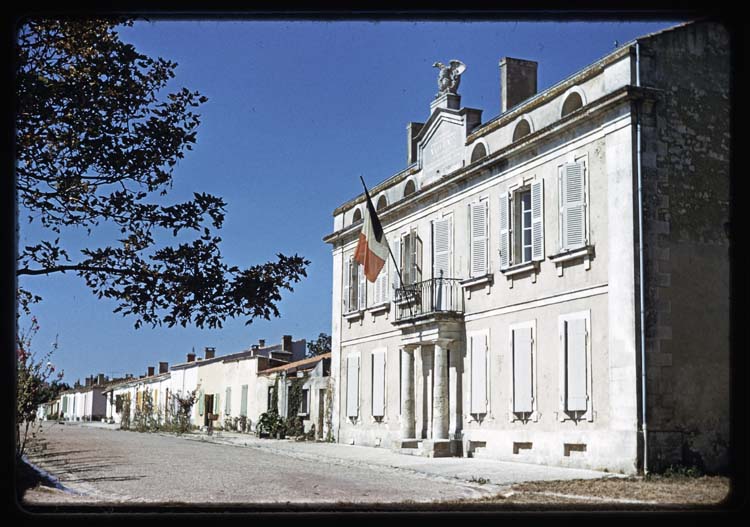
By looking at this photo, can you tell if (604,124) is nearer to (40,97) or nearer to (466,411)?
(466,411)

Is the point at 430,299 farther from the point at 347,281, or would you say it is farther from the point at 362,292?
the point at 347,281

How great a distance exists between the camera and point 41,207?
26.5 feet

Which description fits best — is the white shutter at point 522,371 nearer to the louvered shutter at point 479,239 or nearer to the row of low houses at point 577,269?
the row of low houses at point 577,269

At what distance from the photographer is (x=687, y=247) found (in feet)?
49.7

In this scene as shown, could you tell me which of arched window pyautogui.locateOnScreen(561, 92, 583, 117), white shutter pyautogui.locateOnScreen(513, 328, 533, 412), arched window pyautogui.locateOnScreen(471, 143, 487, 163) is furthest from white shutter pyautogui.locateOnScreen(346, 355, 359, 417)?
arched window pyautogui.locateOnScreen(561, 92, 583, 117)

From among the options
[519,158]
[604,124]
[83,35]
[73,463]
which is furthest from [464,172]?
[83,35]

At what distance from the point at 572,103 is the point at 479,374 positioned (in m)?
5.82

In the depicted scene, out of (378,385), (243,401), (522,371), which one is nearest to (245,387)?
(243,401)

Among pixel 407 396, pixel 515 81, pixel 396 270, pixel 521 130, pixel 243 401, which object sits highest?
pixel 515 81

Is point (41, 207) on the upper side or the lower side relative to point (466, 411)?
upper

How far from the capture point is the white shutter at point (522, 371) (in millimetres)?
17328

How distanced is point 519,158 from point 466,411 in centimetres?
540

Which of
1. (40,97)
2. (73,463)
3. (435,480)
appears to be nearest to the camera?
(40,97)

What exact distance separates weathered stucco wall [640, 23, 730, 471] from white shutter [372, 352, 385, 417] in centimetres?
1043
